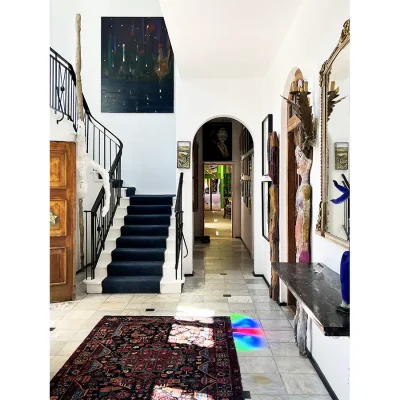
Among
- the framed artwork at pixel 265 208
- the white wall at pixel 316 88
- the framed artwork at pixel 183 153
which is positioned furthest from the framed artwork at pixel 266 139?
the framed artwork at pixel 183 153

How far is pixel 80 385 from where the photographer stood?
301cm

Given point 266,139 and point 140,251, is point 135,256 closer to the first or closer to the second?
point 140,251

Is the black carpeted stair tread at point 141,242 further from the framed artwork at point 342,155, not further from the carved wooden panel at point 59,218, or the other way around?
the framed artwork at point 342,155

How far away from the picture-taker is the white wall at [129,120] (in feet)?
29.7

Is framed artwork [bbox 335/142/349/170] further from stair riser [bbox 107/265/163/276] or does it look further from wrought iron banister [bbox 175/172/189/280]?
stair riser [bbox 107/265/163/276]

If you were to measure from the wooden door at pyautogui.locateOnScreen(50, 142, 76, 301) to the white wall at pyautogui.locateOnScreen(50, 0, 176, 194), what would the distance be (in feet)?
13.0

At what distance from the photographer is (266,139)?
20.3 ft

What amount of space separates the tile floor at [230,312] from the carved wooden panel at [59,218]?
1004 mm

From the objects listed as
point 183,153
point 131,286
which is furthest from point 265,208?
point 131,286

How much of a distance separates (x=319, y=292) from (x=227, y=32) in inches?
136

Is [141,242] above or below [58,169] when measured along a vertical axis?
below

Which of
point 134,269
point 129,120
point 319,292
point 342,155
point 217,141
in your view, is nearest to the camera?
point 319,292
